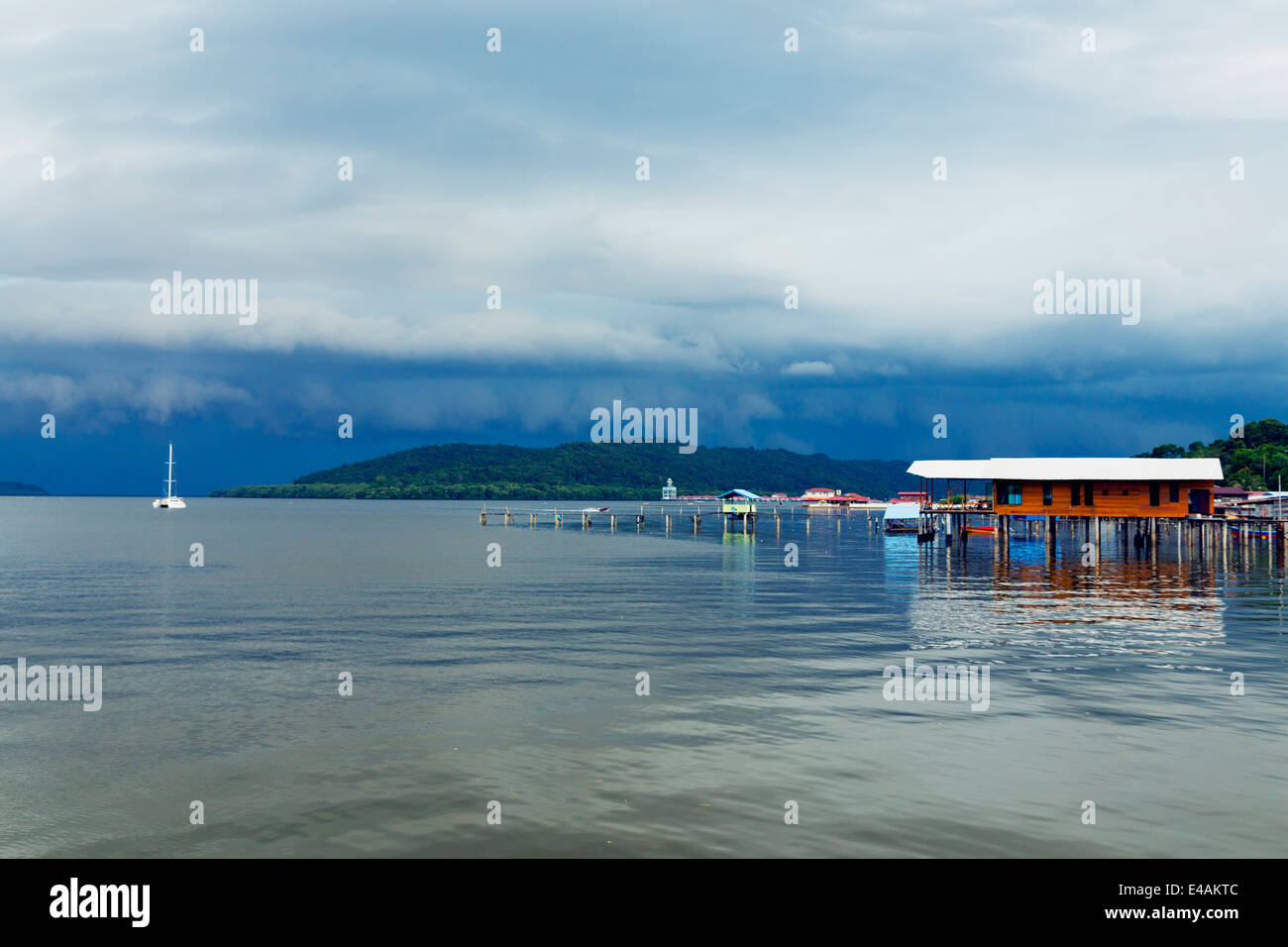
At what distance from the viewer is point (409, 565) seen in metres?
78.1

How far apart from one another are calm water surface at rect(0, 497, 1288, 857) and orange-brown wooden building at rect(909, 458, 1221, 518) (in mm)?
28868

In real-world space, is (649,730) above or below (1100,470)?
below

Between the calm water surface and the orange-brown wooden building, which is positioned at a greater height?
the orange-brown wooden building

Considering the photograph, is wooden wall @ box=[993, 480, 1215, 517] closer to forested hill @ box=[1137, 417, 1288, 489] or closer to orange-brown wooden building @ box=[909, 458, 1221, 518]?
orange-brown wooden building @ box=[909, 458, 1221, 518]

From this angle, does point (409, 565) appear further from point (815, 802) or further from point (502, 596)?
point (815, 802)

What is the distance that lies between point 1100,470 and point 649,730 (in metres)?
67.2

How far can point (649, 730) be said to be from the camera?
856 inches

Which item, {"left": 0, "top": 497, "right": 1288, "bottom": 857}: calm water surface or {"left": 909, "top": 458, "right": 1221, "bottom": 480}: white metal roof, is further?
{"left": 909, "top": 458, "right": 1221, "bottom": 480}: white metal roof

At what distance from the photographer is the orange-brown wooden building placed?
76438 millimetres

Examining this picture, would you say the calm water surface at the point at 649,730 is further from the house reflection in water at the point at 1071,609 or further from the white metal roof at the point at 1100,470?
the white metal roof at the point at 1100,470

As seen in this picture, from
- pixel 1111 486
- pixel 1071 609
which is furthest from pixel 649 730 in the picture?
pixel 1111 486

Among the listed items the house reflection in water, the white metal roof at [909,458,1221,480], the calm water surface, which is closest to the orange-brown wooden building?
the white metal roof at [909,458,1221,480]

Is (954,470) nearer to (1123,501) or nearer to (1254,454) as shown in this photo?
(1123,501)
